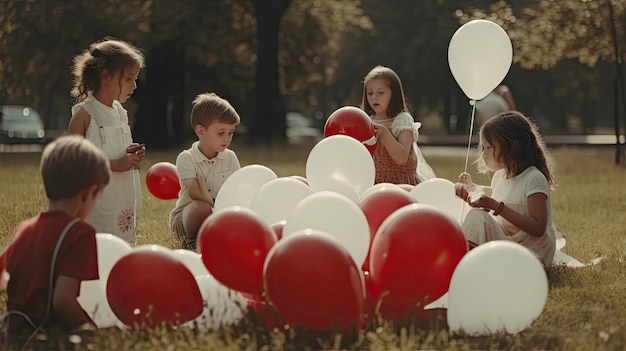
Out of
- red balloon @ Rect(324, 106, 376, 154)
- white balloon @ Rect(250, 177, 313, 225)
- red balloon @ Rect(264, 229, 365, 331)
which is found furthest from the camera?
red balloon @ Rect(324, 106, 376, 154)

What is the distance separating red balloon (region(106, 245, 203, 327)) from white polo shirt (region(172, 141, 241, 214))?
2.49 metres

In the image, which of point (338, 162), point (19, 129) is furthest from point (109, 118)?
point (19, 129)

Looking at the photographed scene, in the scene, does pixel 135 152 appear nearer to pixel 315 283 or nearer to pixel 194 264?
pixel 194 264

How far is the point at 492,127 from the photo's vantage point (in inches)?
200

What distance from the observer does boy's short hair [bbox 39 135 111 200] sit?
352 centimetres

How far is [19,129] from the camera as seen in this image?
108 feet

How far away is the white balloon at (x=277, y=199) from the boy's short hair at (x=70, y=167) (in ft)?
4.99

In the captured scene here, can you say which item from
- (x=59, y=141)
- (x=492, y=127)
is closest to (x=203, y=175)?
(x=492, y=127)

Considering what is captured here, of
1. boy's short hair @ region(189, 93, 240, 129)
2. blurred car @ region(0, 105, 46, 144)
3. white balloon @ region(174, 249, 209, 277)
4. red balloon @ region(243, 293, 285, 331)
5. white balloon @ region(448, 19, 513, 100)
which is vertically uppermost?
white balloon @ region(448, 19, 513, 100)

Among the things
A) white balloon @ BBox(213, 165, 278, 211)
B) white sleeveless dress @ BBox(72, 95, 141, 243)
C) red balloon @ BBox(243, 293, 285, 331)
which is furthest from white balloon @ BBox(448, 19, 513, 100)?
red balloon @ BBox(243, 293, 285, 331)

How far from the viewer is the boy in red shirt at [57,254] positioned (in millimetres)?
3492

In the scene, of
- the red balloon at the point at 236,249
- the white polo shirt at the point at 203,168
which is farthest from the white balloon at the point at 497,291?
the white polo shirt at the point at 203,168

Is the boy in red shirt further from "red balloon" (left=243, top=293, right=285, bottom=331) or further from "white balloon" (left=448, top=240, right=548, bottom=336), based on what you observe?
"white balloon" (left=448, top=240, right=548, bottom=336)

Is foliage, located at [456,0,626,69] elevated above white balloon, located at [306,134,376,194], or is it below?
above
